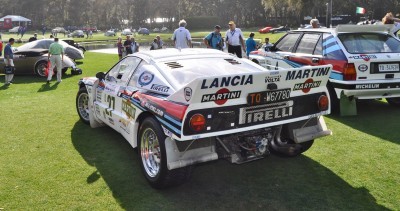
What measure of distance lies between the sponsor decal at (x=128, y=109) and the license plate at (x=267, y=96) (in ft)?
5.32

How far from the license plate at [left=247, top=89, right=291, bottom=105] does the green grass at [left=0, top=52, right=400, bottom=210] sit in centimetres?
103

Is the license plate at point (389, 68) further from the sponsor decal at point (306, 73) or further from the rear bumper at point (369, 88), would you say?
the sponsor decal at point (306, 73)

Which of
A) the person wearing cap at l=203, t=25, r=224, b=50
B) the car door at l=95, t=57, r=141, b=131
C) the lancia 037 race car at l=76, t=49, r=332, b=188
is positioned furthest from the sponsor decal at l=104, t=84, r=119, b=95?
the person wearing cap at l=203, t=25, r=224, b=50

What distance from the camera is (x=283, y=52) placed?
8.52 m

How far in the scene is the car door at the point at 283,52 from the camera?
8297mm

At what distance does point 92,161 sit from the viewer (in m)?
5.24

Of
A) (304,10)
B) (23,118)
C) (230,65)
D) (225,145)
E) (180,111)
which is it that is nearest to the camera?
(180,111)

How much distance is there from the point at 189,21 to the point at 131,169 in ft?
282

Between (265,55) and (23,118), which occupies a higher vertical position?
(265,55)

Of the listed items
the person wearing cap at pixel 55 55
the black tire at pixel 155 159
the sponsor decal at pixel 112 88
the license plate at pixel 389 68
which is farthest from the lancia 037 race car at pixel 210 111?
the person wearing cap at pixel 55 55

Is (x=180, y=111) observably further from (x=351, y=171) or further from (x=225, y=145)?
(x=351, y=171)

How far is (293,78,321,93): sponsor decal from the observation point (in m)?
4.22

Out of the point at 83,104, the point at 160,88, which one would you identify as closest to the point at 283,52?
the point at 83,104

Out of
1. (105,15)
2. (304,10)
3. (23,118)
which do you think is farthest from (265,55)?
(105,15)
